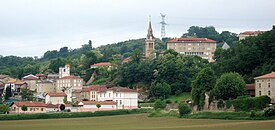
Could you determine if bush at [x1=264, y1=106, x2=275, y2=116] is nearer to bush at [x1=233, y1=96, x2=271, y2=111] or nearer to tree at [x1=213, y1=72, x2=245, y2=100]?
bush at [x1=233, y1=96, x2=271, y2=111]

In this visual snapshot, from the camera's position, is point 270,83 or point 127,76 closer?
point 270,83

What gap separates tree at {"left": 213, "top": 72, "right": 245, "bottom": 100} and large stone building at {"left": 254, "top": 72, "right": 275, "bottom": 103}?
2.25 metres

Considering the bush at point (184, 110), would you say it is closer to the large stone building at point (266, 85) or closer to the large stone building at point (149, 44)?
the large stone building at point (266, 85)

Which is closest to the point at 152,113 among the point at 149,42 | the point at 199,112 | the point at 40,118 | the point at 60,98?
the point at 199,112

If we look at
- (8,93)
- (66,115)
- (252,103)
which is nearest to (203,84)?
(252,103)

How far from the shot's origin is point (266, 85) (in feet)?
283

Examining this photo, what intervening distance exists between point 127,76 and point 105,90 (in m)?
11.8

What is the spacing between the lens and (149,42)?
141750mm

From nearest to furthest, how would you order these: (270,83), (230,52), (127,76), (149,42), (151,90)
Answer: (270,83)
(230,52)
(151,90)
(127,76)
(149,42)

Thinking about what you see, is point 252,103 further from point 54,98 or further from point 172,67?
point 54,98

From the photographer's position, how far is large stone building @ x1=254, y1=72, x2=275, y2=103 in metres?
85.1

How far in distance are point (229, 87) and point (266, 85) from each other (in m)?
5.00

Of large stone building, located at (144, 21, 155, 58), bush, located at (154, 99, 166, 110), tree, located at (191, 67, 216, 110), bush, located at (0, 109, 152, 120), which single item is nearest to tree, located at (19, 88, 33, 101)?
large stone building, located at (144, 21, 155, 58)

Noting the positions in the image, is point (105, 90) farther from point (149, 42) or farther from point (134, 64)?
point (149, 42)
